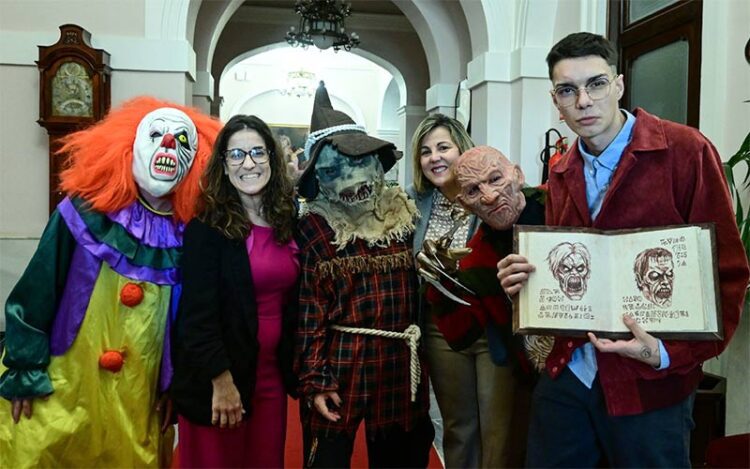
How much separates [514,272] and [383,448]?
0.96m

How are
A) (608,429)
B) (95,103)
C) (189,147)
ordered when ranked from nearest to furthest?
(608,429) → (189,147) → (95,103)

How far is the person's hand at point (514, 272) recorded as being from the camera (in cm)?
156

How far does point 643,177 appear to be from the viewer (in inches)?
59.7

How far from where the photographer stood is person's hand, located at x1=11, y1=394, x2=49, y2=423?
78.6 inches

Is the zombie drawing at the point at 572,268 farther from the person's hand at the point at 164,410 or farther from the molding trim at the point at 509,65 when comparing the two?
the molding trim at the point at 509,65

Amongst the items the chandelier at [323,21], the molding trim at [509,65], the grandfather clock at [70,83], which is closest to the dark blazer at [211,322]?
the grandfather clock at [70,83]

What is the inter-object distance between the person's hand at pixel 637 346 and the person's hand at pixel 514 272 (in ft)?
0.76

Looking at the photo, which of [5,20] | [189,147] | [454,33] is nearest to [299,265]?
[189,147]

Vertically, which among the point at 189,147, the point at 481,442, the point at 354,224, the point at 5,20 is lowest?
the point at 481,442

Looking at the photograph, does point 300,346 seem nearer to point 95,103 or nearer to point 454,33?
point 95,103

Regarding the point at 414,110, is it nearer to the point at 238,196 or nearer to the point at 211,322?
the point at 238,196

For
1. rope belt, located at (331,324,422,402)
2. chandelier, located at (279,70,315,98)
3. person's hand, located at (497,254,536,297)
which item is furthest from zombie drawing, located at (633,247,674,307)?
chandelier, located at (279,70,315,98)

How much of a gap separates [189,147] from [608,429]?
1.61 meters

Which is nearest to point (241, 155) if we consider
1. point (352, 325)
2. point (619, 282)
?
point (352, 325)
